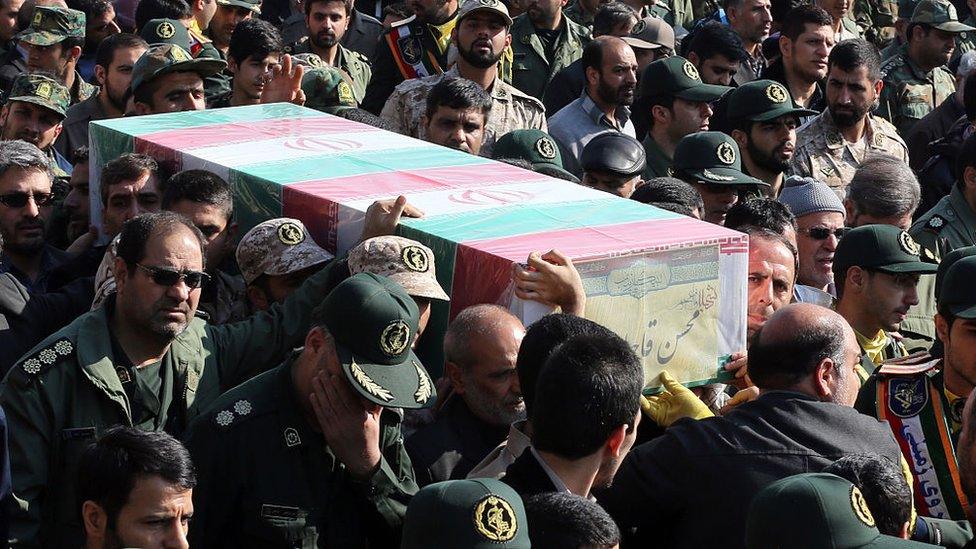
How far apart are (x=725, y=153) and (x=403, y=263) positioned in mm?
2827

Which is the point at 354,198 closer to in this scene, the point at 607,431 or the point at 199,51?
the point at 607,431

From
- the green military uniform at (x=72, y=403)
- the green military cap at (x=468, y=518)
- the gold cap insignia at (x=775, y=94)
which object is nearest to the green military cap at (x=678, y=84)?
the gold cap insignia at (x=775, y=94)

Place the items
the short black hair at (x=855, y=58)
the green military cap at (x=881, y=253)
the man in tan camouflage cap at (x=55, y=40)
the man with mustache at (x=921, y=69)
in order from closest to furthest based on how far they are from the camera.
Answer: the green military cap at (x=881, y=253) → the short black hair at (x=855, y=58) → the man in tan camouflage cap at (x=55, y=40) → the man with mustache at (x=921, y=69)

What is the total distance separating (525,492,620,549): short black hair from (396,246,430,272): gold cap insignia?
1.28 m

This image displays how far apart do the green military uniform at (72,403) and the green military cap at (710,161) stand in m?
2.84

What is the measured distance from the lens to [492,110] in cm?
785

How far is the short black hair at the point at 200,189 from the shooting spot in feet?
17.1

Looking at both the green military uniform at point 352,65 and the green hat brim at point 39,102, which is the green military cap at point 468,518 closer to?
the green hat brim at point 39,102

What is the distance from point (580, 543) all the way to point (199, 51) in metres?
5.86

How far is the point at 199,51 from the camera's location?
864cm

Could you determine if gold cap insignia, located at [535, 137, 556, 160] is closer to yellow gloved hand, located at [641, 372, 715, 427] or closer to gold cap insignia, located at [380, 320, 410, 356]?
yellow gloved hand, located at [641, 372, 715, 427]

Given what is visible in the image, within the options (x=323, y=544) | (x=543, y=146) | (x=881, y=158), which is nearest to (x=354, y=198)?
(x=323, y=544)

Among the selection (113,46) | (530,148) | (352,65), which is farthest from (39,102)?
(352,65)

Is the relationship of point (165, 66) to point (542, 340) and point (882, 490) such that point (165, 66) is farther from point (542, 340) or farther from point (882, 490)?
point (882, 490)
